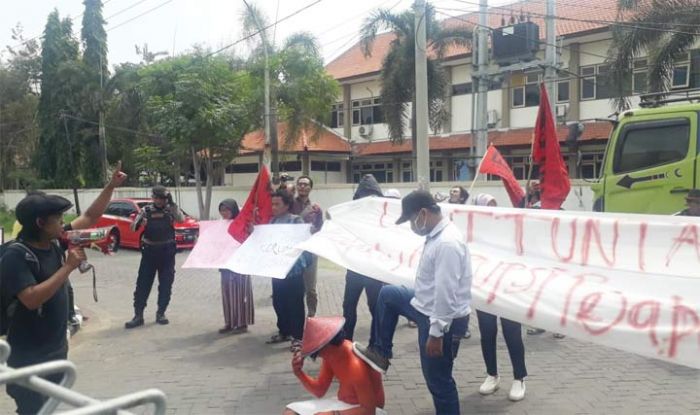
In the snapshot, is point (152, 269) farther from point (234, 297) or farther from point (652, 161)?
point (652, 161)

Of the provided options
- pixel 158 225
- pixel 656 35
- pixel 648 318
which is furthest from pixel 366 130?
pixel 648 318

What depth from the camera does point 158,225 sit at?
7738mm

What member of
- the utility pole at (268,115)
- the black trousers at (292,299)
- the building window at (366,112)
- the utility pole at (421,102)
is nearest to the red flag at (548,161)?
the black trousers at (292,299)

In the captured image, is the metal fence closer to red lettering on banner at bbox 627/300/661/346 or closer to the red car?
red lettering on banner at bbox 627/300/661/346

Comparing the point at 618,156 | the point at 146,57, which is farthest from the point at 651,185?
the point at 146,57

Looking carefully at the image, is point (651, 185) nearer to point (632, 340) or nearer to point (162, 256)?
point (632, 340)

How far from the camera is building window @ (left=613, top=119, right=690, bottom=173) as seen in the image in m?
8.09

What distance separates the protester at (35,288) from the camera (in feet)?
10.2

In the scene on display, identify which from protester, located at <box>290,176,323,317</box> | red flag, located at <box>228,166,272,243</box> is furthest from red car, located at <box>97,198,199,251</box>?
red flag, located at <box>228,166,272,243</box>

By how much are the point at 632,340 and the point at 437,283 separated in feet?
3.79

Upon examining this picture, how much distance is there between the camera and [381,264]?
5387mm

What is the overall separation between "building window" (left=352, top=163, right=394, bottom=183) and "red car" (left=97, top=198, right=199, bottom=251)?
18.3 m

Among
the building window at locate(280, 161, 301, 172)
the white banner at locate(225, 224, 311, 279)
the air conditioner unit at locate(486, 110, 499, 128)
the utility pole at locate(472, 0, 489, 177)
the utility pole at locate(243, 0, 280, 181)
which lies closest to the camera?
the white banner at locate(225, 224, 311, 279)

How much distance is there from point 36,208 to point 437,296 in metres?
2.29
